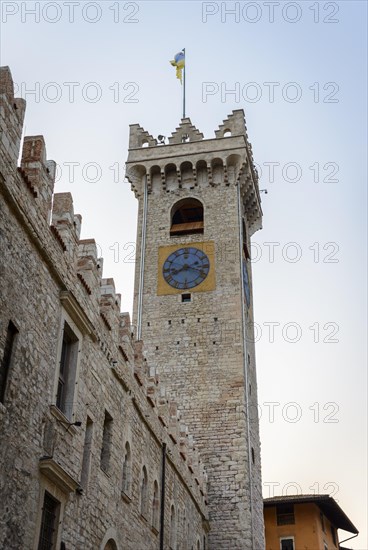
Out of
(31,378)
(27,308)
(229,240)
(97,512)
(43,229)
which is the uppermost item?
(229,240)

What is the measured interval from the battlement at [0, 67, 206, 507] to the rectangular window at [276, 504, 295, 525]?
18691 mm

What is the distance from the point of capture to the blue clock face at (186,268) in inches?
1148

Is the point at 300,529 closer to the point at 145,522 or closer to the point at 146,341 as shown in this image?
the point at 146,341

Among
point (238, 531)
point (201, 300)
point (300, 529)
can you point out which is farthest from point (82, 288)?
point (300, 529)

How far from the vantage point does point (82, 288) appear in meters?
13.1

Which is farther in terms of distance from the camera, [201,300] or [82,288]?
[201,300]

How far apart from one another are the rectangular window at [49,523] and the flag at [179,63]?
30478mm

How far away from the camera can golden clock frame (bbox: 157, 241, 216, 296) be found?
2895 centimetres

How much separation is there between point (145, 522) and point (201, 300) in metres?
13.6

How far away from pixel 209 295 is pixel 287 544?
13553 millimetres

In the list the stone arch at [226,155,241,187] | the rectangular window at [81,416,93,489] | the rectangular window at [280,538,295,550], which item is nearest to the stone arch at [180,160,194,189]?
the stone arch at [226,155,241,187]

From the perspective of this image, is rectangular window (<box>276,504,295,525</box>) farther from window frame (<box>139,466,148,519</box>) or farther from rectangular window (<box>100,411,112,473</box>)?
rectangular window (<box>100,411,112,473</box>)

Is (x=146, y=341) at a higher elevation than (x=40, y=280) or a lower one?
higher

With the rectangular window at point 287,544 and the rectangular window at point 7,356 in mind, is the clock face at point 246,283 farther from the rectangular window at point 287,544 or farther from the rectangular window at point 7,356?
the rectangular window at point 7,356
